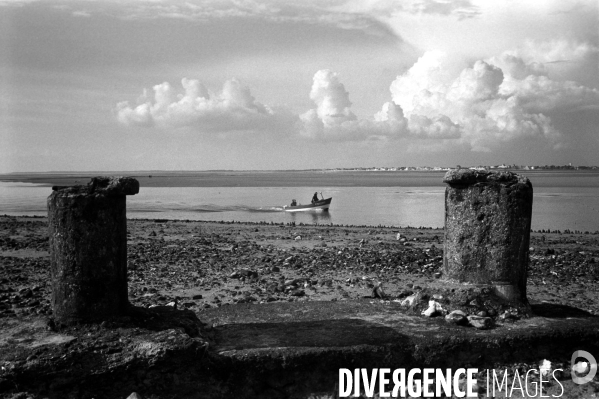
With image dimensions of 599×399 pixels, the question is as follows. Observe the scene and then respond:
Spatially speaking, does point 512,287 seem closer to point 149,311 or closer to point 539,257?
point 149,311

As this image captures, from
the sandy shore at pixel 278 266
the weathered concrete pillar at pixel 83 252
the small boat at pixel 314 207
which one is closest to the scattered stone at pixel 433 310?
the sandy shore at pixel 278 266

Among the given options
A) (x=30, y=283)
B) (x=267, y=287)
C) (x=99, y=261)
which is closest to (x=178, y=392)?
(x=99, y=261)

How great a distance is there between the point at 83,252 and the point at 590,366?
5427 millimetres

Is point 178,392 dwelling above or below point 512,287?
below

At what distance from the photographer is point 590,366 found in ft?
17.6

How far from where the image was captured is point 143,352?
454 centimetres

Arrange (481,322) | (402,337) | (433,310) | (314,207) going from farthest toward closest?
(314,207)
(433,310)
(481,322)
(402,337)

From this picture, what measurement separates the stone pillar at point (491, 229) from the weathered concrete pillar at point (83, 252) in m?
4.10

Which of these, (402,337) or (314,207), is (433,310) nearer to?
(402,337)

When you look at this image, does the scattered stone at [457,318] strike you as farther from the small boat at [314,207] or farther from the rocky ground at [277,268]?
the small boat at [314,207]

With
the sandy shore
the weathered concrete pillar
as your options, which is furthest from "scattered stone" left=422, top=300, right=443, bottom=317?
the weathered concrete pillar

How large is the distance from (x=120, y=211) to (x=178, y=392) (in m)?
1.93

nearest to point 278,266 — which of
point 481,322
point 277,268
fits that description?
point 277,268

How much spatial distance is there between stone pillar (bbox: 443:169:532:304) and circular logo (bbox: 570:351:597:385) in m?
0.87
